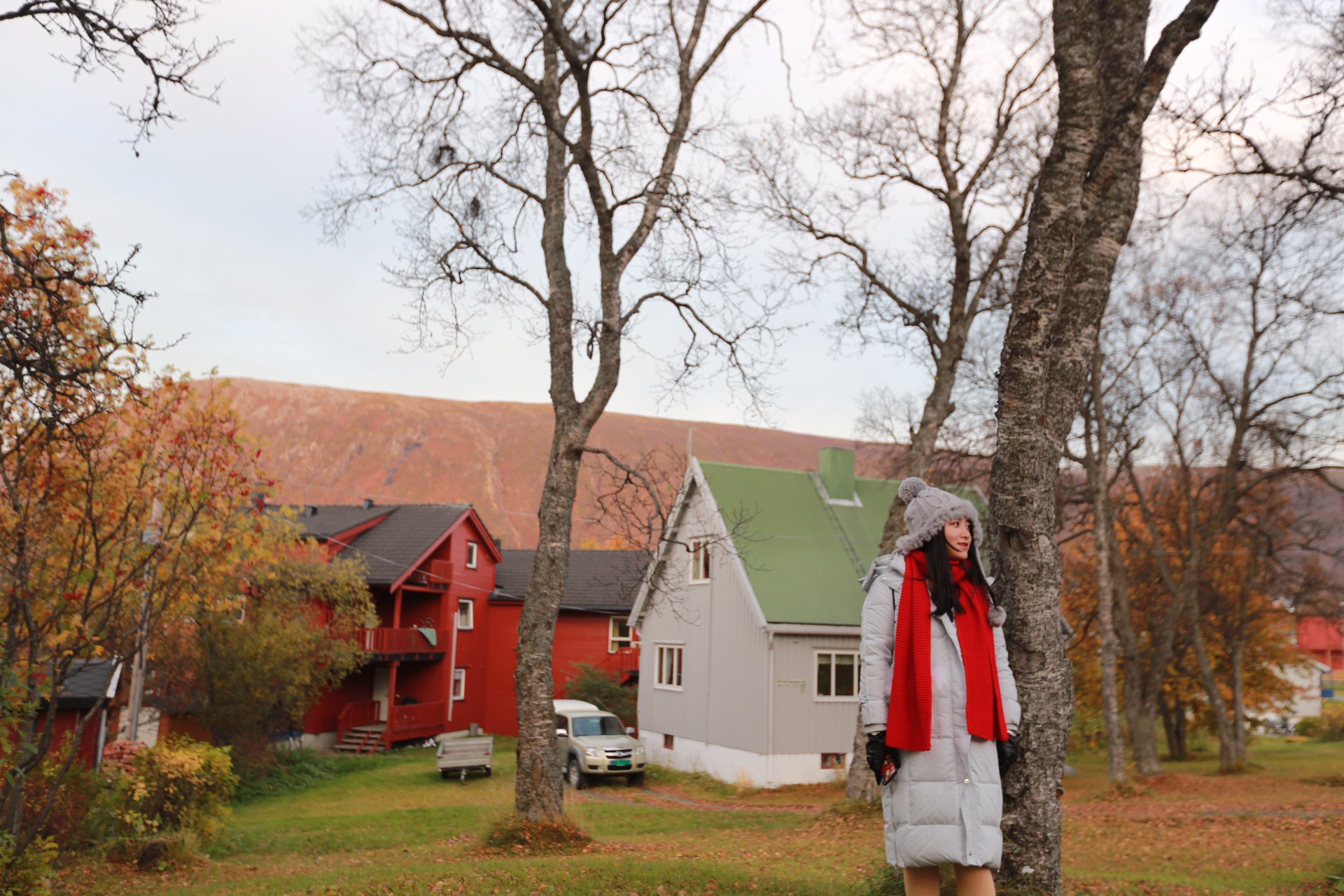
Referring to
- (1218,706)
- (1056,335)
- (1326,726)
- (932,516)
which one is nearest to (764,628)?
(1218,706)

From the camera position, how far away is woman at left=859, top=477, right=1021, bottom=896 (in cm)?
412

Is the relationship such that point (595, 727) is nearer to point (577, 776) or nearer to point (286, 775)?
point (577, 776)

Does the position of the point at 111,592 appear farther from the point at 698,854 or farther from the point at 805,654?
the point at 805,654

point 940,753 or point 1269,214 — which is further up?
point 1269,214

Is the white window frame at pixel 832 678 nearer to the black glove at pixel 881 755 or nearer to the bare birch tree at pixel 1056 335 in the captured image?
the bare birch tree at pixel 1056 335

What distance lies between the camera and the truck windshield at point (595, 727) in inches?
984

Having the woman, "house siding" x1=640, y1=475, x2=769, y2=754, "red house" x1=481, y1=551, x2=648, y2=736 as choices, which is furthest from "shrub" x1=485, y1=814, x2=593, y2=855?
"red house" x1=481, y1=551, x2=648, y2=736

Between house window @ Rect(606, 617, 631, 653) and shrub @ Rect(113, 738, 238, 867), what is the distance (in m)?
22.9

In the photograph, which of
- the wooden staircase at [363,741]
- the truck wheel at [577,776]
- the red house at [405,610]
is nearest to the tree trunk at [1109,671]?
the truck wheel at [577,776]

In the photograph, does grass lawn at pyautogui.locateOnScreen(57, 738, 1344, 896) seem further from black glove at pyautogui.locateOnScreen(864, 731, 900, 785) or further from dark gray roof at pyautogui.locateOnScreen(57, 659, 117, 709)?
dark gray roof at pyautogui.locateOnScreen(57, 659, 117, 709)

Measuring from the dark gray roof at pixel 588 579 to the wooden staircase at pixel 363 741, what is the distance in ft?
25.9

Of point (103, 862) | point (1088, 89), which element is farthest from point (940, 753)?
point (103, 862)

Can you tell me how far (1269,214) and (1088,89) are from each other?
18.7 ft

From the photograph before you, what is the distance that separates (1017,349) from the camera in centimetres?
558
